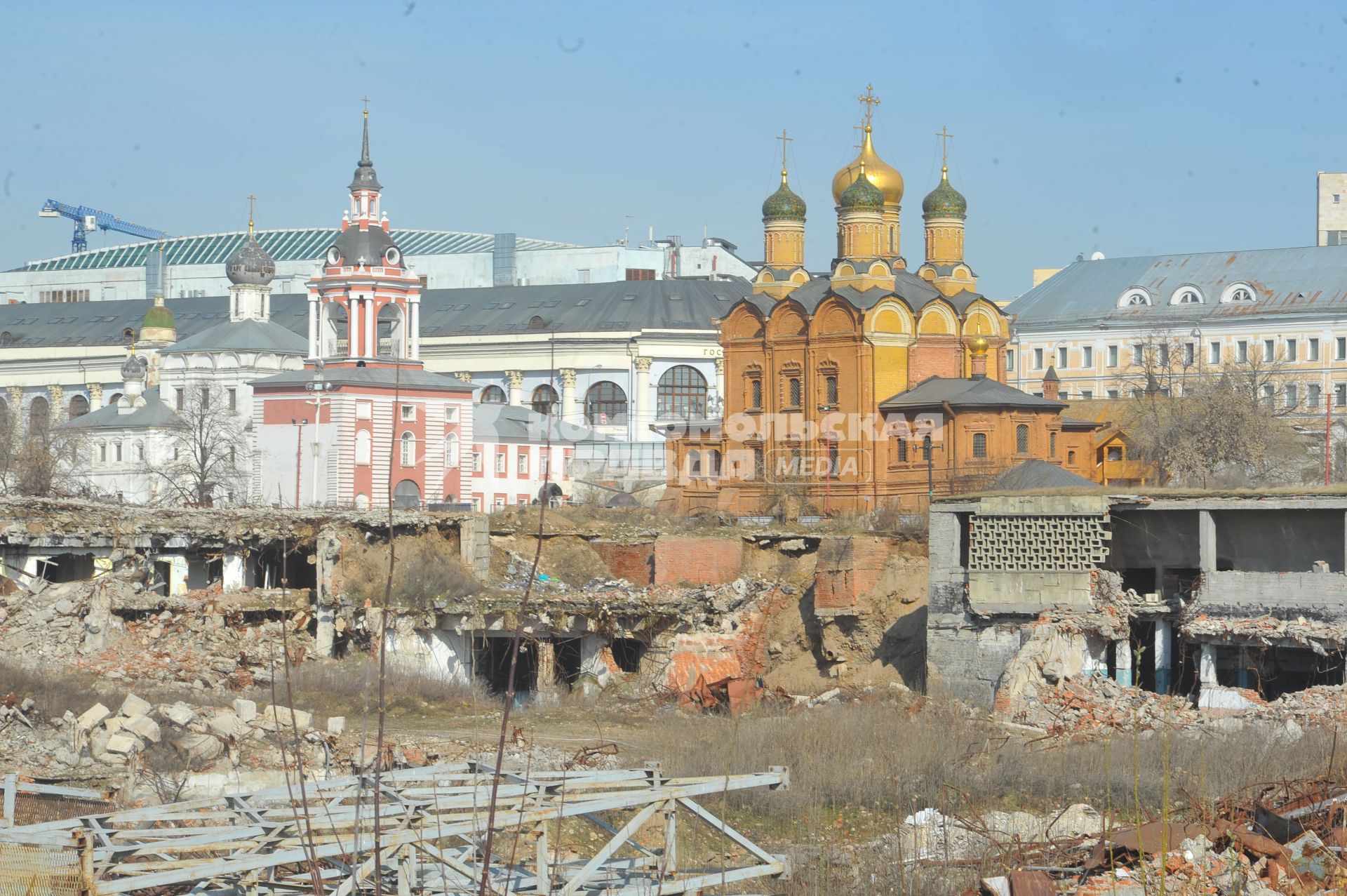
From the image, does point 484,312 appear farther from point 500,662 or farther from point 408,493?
point 500,662

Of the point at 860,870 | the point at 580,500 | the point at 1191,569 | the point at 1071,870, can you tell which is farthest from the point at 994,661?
the point at 580,500

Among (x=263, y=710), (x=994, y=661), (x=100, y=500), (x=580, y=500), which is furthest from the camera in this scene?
(x=580, y=500)

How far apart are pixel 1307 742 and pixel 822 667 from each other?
40.8 ft

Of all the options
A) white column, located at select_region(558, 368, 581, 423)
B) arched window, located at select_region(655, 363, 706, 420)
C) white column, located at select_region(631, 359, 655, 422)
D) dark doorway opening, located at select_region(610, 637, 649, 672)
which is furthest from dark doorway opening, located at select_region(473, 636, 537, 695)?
white column, located at select_region(558, 368, 581, 423)

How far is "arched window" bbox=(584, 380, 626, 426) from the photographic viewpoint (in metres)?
70.7

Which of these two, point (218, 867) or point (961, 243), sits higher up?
point (961, 243)

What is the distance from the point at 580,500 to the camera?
189 ft

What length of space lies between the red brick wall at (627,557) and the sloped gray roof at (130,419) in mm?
32768

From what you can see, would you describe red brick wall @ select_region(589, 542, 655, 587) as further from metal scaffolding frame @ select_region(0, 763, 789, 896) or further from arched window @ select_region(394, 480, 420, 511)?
metal scaffolding frame @ select_region(0, 763, 789, 896)

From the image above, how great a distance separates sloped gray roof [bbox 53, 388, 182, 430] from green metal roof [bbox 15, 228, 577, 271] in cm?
2855

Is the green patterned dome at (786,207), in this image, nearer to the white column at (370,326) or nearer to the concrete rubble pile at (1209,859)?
the white column at (370,326)

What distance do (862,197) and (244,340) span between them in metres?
28.1

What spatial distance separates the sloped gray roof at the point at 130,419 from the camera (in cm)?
6525

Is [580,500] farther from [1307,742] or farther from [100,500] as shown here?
[1307,742]
